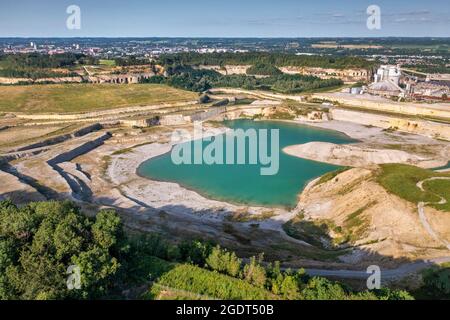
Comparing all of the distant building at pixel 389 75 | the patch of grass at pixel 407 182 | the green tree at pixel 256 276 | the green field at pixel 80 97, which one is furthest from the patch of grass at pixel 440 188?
the distant building at pixel 389 75

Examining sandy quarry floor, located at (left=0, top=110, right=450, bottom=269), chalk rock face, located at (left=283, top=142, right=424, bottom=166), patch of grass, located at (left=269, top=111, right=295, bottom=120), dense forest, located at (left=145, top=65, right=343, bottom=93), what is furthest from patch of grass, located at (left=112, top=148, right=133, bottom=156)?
dense forest, located at (left=145, top=65, right=343, bottom=93)

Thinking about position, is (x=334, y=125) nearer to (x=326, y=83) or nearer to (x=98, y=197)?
(x=326, y=83)

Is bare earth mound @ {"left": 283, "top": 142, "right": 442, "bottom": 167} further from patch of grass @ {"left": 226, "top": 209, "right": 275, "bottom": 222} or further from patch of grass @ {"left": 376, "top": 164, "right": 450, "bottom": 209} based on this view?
patch of grass @ {"left": 226, "top": 209, "right": 275, "bottom": 222}

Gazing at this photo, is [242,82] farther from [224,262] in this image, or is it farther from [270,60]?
[224,262]

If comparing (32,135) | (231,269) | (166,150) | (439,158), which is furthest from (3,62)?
(231,269)

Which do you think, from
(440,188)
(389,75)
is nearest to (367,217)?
(440,188)

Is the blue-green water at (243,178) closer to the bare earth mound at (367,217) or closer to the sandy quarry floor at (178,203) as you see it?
the sandy quarry floor at (178,203)
